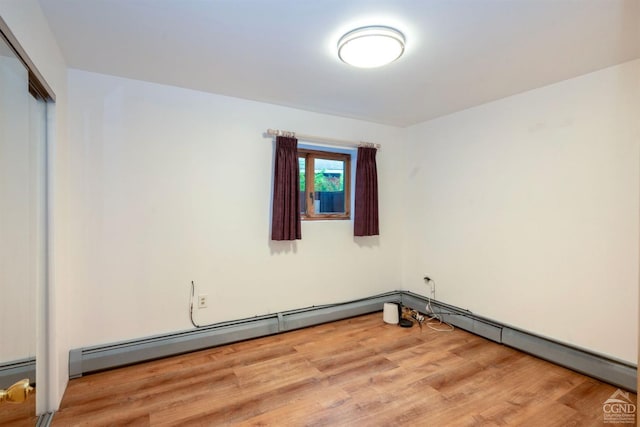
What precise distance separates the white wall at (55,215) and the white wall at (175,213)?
0.58 ft

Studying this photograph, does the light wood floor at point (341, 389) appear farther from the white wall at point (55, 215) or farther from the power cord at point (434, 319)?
the power cord at point (434, 319)

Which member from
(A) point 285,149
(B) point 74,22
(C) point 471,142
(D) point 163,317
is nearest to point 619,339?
(C) point 471,142

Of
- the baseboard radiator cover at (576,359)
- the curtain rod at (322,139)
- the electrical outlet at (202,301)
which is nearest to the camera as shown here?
the baseboard radiator cover at (576,359)

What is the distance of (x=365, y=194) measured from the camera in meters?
3.40

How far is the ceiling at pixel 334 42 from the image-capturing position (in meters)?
1.51

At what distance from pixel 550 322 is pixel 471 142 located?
1.74 meters

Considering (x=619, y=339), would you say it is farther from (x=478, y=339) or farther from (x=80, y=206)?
(x=80, y=206)

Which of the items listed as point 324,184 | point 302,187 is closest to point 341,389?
point 302,187

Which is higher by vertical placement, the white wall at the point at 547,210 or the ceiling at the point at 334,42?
the ceiling at the point at 334,42

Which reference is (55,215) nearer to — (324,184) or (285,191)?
(285,191)

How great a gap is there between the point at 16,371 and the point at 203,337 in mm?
1382

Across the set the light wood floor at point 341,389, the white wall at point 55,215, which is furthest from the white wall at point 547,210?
the white wall at point 55,215

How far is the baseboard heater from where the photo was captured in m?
2.15

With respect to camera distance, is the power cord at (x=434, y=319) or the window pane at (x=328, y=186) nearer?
the power cord at (x=434, y=319)
